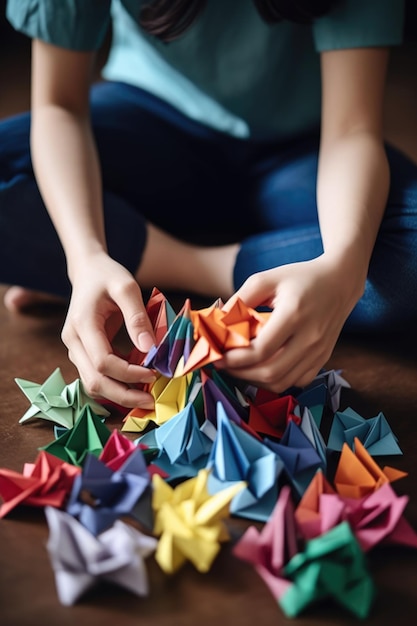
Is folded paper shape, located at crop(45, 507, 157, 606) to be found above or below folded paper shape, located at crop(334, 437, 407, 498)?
above

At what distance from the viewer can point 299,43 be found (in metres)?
1.15

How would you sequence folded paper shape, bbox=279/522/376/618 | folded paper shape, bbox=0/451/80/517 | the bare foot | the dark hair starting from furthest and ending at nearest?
the bare foot, the dark hair, folded paper shape, bbox=0/451/80/517, folded paper shape, bbox=279/522/376/618

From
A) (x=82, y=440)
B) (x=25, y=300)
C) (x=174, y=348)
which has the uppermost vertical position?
(x=174, y=348)

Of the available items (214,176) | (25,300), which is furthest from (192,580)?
(214,176)

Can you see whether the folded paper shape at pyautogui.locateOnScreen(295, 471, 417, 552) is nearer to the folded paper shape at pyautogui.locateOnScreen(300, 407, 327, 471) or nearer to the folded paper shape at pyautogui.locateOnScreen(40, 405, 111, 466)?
the folded paper shape at pyautogui.locateOnScreen(300, 407, 327, 471)

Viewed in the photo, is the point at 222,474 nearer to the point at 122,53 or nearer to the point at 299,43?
the point at 299,43

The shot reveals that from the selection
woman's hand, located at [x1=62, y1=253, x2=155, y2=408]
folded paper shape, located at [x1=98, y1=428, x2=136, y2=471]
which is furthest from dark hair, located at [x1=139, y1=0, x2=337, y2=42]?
folded paper shape, located at [x1=98, y1=428, x2=136, y2=471]

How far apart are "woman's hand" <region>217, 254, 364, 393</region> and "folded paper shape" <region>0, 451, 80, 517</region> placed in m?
0.19

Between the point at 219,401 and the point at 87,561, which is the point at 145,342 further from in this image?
the point at 87,561

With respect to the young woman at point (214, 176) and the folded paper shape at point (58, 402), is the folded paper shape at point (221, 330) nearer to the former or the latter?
the young woman at point (214, 176)

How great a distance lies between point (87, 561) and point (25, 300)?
2.18ft

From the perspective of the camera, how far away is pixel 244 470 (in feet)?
2.26

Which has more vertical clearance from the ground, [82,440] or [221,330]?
[221,330]

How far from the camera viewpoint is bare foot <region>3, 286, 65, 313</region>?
3.89 feet
